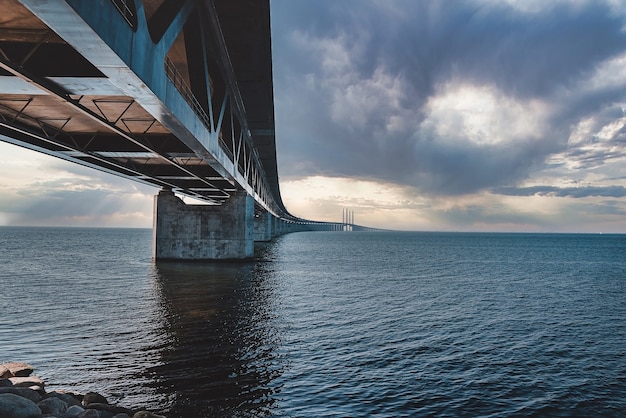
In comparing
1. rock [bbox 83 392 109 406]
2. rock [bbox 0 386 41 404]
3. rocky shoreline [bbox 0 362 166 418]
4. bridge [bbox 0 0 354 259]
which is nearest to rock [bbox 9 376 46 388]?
rocky shoreline [bbox 0 362 166 418]

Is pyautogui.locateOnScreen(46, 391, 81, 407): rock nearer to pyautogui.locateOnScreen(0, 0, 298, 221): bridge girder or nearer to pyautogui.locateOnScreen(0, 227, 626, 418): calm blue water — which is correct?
pyautogui.locateOnScreen(0, 227, 626, 418): calm blue water

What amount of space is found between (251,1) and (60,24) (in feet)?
32.4

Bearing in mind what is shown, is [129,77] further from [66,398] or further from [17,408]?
[17,408]

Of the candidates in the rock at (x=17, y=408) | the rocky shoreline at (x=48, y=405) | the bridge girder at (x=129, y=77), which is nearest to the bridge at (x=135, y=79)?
the bridge girder at (x=129, y=77)

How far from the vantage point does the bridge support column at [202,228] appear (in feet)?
135

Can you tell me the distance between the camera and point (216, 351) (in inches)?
510

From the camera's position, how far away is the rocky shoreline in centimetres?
682

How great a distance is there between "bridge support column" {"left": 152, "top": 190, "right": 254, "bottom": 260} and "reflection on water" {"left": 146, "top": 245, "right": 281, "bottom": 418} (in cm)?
1504

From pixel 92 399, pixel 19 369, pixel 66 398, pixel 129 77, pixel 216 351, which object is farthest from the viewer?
pixel 216 351

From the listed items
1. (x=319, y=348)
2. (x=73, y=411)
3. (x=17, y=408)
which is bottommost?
(x=319, y=348)

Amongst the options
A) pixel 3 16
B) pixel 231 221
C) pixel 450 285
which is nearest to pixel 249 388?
pixel 3 16

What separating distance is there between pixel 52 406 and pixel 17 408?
2.17 feet

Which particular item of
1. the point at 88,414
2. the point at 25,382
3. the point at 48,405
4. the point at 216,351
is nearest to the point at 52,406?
the point at 48,405

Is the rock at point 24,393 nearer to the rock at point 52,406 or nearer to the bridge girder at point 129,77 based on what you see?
the rock at point 52,406
